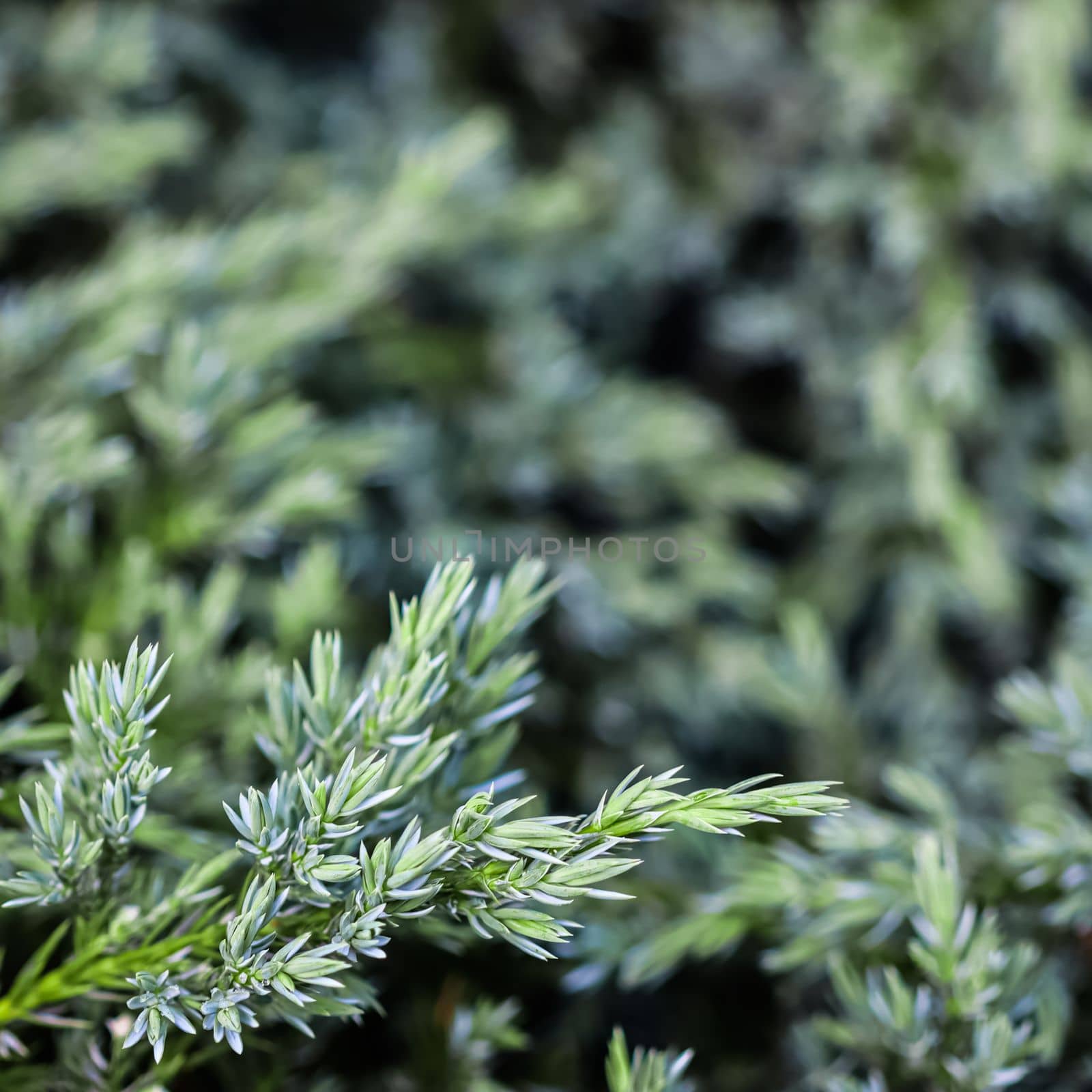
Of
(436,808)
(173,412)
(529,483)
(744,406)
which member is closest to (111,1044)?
(436,808)

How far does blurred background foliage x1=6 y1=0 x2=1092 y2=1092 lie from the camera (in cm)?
58

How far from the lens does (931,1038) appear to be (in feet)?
1.65

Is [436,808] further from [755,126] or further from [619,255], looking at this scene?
[755,126]

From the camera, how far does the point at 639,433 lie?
2.84ft

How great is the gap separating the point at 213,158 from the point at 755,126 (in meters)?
0.58

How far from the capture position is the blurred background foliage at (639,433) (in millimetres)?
577
